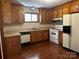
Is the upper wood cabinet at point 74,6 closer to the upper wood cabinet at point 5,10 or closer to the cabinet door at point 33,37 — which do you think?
the cabinet door at point 33,37

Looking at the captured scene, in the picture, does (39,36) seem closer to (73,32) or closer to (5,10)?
(73,32)

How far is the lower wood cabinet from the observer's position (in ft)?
16.8

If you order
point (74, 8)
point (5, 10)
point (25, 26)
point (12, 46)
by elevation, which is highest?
point (74, 8)

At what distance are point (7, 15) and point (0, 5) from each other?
414mm

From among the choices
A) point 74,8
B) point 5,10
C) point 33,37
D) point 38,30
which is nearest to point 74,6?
point 74,8

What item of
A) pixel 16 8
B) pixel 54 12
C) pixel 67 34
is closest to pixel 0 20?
pixel 16 8

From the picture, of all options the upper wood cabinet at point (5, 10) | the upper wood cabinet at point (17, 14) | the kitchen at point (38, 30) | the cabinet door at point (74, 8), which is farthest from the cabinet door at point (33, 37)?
the cabinet door at point (74, 8)

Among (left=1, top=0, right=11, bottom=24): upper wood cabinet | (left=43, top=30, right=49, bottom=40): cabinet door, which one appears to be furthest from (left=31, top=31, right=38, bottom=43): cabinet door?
(left=1, top=0, right=11, bottom=24): upper wood cabinet

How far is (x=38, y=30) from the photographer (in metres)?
5.36

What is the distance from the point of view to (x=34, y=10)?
5648 mm

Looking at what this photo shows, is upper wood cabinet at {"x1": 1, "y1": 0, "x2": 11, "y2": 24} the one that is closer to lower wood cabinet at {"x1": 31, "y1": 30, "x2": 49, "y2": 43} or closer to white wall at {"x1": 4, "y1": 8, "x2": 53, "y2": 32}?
white wall at {"x1": 4, "y1": 8, "x2": 53, "y2": 32}

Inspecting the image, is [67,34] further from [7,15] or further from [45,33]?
[7,15]

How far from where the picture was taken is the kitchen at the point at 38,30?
313 centimetres

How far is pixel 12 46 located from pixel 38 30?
2.44 m
